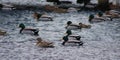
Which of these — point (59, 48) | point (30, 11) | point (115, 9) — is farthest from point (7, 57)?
point (115, 9)

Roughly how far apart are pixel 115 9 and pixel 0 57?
5448cm

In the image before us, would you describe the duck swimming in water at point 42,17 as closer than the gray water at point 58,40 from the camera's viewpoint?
No

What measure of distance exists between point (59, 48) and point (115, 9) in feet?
152

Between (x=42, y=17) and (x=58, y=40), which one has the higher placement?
(x=58, y=40)

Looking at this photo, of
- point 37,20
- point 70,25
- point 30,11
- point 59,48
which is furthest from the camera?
point 30,11

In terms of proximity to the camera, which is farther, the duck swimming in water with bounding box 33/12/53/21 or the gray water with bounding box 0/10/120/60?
the duck swimming in water with bounding box 33/12/53/21

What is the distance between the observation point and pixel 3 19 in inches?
4080

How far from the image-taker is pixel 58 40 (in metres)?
80.7

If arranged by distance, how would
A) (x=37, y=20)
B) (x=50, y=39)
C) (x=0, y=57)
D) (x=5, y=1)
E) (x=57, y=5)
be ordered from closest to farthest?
(x=0, y=57)
(x=50, y=39)
(x=37, y=20)
(x=57, y=5)
(x=5, y=1)

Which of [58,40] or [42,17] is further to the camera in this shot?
[42,17]

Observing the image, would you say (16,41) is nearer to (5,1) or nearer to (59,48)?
(59,48)

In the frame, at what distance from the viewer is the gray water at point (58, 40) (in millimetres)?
70062

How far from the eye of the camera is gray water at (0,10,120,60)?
7006 cm

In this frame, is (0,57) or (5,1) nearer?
(0,57)
